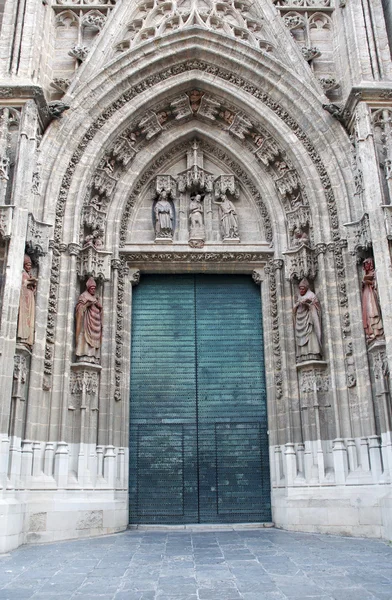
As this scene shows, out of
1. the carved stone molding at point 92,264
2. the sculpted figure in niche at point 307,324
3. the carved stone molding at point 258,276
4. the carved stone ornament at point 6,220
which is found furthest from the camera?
the carved stone molding at point 258,276

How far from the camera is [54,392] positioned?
407 inches

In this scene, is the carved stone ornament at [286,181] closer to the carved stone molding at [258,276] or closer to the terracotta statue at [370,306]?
the carved stone molding at [258,276]

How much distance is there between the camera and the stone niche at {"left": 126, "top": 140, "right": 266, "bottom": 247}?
12844 millimetres

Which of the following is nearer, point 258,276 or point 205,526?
point 205,526

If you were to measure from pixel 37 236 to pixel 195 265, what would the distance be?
3.68 metres

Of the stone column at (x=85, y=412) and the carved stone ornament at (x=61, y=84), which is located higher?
the carved stone ornament at (x=61, y=84)

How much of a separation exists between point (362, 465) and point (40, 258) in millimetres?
7100

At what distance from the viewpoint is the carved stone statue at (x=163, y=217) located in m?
12.6

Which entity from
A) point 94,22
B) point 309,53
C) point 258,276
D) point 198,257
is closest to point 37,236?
point 198,257

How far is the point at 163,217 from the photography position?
12.7 m

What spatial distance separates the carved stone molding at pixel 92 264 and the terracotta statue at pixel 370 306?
17.0 feet

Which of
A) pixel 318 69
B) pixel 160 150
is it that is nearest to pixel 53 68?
pixel 160 150

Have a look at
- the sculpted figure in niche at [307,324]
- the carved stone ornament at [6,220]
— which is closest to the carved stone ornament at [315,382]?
the sculpted figure in niche at [307,324]

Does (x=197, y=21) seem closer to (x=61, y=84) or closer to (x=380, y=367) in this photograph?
(x=61, y=84)
